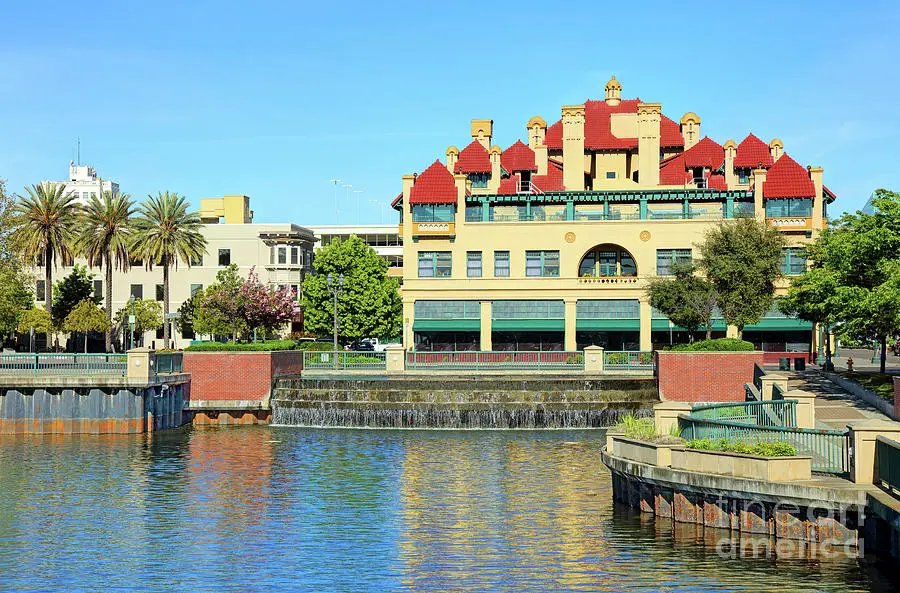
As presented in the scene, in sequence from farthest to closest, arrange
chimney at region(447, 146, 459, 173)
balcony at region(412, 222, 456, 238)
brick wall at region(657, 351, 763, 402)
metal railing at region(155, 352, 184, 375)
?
chimney at region(447, 146, 459, 173) → balcony at region(412, 222, 456, 238) → brick wall at region(657, 351, 763, 402) → metal railing at region(155, 352, 184, 375)

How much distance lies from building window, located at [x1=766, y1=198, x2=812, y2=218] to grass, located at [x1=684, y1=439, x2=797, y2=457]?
184 ft

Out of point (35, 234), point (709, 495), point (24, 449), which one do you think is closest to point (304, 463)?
point (24, 449)

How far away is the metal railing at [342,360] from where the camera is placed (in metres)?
65.2

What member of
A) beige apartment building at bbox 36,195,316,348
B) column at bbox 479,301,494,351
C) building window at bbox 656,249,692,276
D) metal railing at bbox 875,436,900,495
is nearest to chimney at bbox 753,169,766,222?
building window at bbox 656,249,692,276

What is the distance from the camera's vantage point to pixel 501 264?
8319cm

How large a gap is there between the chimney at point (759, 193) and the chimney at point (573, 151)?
13.8 meters

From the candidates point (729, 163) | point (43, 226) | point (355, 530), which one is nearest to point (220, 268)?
point (43, 226)

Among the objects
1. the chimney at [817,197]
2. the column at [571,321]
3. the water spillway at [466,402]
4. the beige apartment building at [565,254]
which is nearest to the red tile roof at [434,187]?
the beige apartment building at [565,254]

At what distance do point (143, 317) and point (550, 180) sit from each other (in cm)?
4256

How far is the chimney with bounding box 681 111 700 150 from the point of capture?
9438 cm

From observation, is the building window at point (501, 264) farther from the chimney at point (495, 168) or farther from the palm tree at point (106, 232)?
the palm tree at point (106, 232)

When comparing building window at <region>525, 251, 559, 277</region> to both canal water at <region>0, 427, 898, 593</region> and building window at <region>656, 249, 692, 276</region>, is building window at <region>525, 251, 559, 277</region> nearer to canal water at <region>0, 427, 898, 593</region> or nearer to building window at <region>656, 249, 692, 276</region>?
building window at <region>656, 249, 692, 276</region>

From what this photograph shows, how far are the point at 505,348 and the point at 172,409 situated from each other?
32245 mm

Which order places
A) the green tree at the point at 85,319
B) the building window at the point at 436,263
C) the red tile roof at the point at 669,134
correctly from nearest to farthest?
the building window at the point at 436,263 < the red tile roof at the point at 669,134 < the green tree at the point at 85,319
